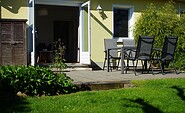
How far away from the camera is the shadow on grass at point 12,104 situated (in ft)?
17.7

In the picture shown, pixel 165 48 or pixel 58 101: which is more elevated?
pixel 165 48

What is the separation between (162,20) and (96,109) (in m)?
8.09

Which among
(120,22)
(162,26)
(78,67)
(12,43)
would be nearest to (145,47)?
(78,67)

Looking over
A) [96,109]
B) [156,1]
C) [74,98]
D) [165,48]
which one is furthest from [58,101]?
[156,1]

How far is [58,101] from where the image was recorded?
19.4 feet

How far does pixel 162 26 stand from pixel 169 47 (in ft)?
9.97

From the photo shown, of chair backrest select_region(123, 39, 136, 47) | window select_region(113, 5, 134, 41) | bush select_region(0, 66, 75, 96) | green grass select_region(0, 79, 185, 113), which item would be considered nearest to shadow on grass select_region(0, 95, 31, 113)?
green grass select_region(0, 79, 185, 113)

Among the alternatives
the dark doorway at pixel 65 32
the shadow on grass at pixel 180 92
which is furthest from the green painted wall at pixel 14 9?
the shadow on grass at pixel 180 92

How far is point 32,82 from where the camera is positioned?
20.6 ft

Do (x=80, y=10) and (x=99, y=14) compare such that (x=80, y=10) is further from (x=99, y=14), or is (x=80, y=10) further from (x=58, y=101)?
(x=58, y=101)

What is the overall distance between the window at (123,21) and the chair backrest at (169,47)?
12.5 feet

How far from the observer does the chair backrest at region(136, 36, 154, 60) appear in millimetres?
9523

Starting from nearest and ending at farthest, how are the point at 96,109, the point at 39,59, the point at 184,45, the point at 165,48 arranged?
the point at 96,109
the point at 165,48
the point at 184,45
the point at 39,59

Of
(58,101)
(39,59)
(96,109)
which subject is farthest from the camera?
(39,59)
